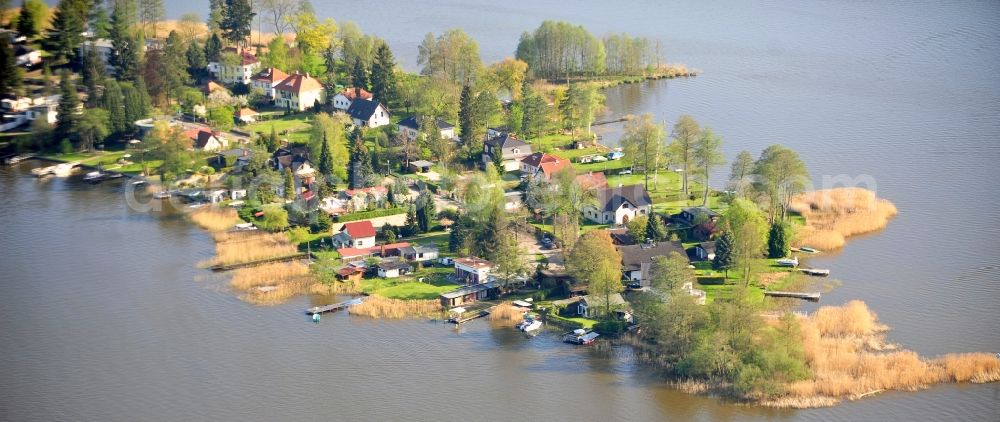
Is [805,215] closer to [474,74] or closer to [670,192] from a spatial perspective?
[670,192]

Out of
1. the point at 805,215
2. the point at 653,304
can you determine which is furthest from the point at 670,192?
the point at 653,304

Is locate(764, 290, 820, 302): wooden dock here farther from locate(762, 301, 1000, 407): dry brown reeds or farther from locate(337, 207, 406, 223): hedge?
locate(337, 207, 406, 223): hedge

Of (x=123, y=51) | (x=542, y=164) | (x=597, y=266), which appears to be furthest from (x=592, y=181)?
(x=123, y=51)

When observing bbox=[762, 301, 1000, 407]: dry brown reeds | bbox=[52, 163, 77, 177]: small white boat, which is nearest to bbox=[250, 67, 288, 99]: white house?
bbox=[52, 163, 77, 177]: small white boat

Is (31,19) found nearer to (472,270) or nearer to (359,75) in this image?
(359,75)

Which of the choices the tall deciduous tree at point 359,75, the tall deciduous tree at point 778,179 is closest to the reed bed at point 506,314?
the tall deciduous tree at point 778,179

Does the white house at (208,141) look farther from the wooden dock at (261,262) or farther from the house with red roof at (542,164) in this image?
the house with red roof at (542,164)
